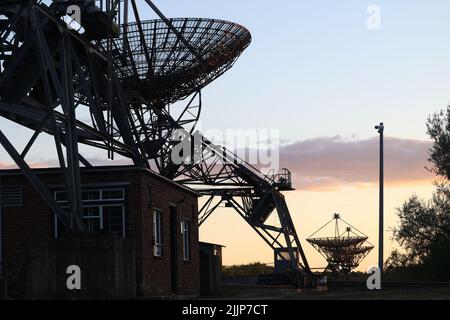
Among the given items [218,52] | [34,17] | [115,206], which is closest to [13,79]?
[34,17]

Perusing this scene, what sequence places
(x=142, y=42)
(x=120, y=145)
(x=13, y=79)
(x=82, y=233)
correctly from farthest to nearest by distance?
1. (x=142, y=42)
2. (x=120, y=145)
3. (x=13, y=79)
4. (x=82, y=233)

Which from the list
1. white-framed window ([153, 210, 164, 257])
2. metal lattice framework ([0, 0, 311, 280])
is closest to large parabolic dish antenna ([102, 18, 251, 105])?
metal lattice framework ([0, 0, 311, 280])

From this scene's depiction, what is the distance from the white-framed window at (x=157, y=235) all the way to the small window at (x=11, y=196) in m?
4.91

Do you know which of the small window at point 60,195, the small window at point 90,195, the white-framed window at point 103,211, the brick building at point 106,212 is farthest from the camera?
the small window at point 60,195

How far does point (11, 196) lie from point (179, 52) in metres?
15.6

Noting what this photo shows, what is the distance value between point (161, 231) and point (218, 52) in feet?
46.0

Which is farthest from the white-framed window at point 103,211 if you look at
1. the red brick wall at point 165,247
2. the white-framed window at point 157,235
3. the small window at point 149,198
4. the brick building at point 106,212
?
the white-framed window at point 157,235

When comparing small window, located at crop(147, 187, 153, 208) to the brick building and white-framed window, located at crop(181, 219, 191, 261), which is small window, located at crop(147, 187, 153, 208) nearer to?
the brick building

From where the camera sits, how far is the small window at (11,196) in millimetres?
32062

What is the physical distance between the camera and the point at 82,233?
27.0 metres

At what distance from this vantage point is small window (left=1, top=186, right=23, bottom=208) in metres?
32.1

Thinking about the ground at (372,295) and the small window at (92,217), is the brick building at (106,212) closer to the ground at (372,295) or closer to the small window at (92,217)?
the small window at (92,217)

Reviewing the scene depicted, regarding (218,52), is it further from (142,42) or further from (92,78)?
(92,78)

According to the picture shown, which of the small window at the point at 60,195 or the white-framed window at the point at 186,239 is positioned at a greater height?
the small window at the point at 60,195
